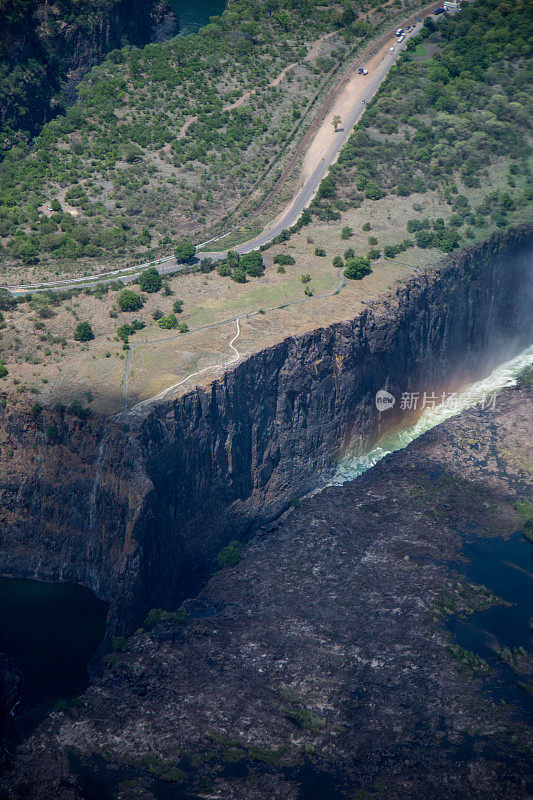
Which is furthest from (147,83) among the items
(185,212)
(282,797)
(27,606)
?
(282,797)

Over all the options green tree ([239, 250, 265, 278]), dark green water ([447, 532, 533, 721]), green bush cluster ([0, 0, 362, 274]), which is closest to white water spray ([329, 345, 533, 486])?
dark green water ([447, 532, 533, 721])

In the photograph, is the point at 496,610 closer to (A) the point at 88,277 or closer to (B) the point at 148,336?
(B) the point at 148,336

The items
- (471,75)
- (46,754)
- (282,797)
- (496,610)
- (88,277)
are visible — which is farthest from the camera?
(471,75)

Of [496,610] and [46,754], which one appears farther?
[496,610]

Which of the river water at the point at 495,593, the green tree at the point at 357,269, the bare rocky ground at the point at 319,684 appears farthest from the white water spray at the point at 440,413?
the green tree at the point at 357,269

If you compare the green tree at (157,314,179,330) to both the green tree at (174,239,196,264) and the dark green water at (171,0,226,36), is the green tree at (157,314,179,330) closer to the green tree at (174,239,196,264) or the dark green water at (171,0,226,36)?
the green tree at (174,239,196,264)

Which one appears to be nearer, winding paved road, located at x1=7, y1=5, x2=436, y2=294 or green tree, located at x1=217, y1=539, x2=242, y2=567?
green tree, located at x1=217, y1=539, x2=242, y2=567

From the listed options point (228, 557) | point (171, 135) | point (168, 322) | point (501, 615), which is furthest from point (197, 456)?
point (171, 135)
